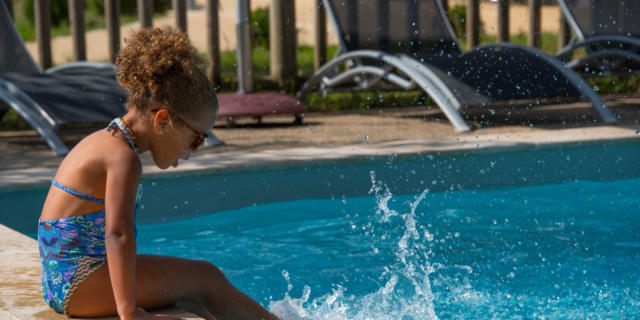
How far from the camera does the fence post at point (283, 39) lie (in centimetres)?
866

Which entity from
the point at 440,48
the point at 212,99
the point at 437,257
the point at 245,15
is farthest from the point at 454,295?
the point at 440,48

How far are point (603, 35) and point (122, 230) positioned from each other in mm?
7887

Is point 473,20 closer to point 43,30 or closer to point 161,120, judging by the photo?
point 43,30

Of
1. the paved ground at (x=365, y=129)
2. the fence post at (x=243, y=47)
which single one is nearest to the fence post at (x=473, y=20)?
the paved ground at (x=365, y=129)

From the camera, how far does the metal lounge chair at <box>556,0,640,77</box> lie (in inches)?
327

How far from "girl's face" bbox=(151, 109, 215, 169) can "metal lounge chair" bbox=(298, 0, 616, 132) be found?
15.3 feet

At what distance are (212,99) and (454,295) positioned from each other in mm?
1752

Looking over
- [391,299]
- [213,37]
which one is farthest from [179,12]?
[391,299]

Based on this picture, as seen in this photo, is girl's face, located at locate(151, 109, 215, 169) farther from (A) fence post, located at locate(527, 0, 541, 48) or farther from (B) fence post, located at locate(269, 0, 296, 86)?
(A) fence post, located at locate(527, 0, 541, 48)

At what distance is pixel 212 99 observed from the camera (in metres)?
1.99

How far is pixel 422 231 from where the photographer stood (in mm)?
4445

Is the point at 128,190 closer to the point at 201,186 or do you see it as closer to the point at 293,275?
the point at 293,275

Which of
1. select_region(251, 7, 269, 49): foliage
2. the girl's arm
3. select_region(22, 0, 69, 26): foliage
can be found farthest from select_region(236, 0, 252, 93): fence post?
select_region(22, 0, 69, 26): foliage

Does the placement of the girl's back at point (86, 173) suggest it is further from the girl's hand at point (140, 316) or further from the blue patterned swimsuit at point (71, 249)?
the girl's hand at point (140, 316)
